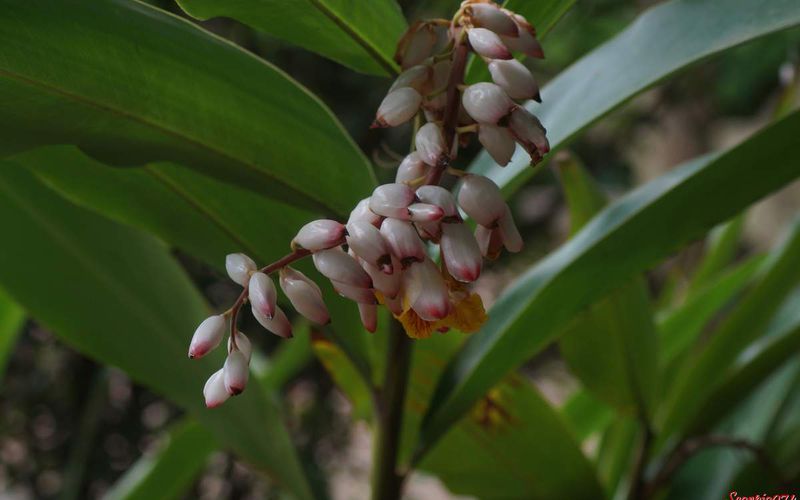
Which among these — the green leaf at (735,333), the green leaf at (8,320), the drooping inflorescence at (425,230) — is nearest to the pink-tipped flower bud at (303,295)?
the drooping inflorescence at (425,230)

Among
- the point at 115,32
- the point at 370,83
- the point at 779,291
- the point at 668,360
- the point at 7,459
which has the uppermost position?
the point at 115,32

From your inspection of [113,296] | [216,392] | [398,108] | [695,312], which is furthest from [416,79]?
[695,312]

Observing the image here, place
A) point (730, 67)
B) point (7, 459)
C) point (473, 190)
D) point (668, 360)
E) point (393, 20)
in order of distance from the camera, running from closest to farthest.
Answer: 1. point (473, 190)
2. point (393, 20)
3. point (668, 360)
4. point (7, 459)
5. point (730, 67)

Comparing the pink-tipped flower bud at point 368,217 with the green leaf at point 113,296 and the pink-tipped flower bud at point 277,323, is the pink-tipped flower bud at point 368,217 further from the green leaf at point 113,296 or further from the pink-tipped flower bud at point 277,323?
the green leaf at point 113,296

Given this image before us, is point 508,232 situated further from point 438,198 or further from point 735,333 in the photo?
point 735,333

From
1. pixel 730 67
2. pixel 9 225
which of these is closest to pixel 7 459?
pixel 9 225

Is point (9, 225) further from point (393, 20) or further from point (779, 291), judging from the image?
point (779, 291)

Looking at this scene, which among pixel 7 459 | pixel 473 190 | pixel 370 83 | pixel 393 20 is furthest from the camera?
pixel 370 83
